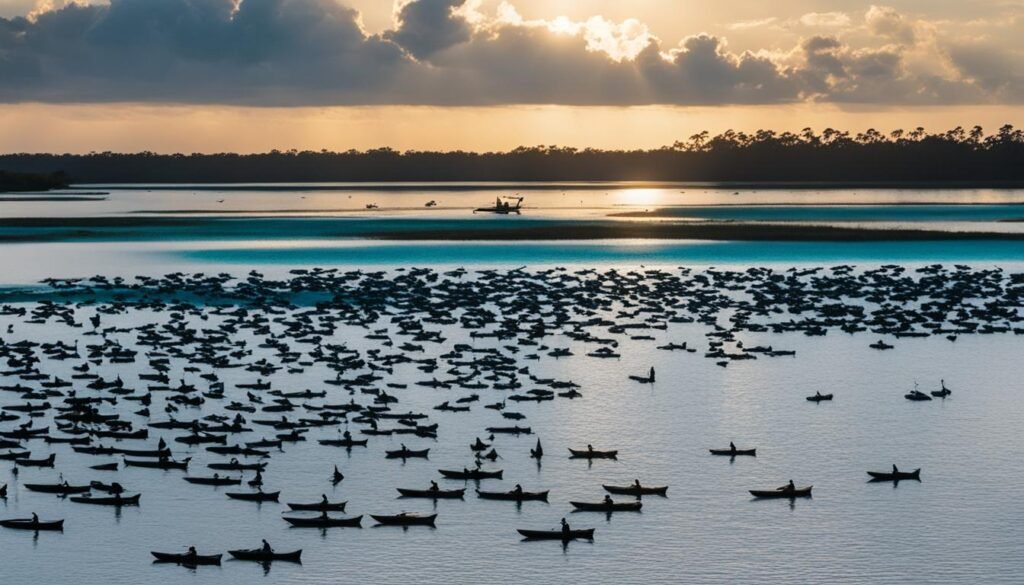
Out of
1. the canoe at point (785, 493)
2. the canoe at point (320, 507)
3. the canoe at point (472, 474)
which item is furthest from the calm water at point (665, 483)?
the canoe at point (320, 507)

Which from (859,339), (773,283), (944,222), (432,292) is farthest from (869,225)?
(859,339)

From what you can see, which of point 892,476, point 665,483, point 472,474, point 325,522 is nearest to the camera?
point 325,522

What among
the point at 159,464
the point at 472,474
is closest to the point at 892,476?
the point at 472,474

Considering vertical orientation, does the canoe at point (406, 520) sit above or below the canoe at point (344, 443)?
below

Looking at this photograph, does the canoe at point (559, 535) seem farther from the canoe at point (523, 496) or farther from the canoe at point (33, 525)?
the canoe at point (33, 525)

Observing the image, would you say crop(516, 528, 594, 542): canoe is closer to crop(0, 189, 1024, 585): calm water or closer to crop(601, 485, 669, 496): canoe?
crop(0, 189, 1024, 585): calm water

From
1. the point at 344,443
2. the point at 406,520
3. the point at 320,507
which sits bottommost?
the point at 406,520

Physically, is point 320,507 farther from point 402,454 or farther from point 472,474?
point 402,454
